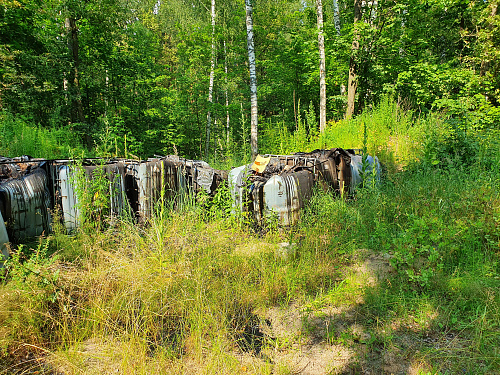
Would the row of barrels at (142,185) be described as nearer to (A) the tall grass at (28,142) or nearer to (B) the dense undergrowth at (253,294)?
(B) the dense undergrowth at (253,294)

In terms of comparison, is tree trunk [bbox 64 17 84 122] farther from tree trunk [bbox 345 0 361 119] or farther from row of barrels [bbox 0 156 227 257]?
tree trunk [bbox 345 0 361 119]

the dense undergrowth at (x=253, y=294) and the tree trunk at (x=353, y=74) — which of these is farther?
the tree trunk at (x=353, y=74)

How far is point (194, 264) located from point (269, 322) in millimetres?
890

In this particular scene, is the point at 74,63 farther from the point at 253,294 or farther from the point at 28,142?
the point at 253,294

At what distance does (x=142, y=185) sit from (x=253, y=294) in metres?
2.53

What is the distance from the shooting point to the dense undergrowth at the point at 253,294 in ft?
6.82

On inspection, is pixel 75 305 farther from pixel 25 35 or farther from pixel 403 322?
pixel 25 35

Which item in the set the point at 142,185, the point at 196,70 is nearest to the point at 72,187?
the point at 142,185

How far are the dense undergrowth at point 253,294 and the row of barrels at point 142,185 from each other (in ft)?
1.32

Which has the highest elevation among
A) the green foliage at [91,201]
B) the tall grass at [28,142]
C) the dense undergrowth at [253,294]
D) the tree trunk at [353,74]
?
the tree trunk at [353,74]

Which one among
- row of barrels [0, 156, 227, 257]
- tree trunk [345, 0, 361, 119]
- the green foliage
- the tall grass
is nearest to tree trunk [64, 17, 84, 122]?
the tall grass

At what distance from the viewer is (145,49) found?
13352 mm


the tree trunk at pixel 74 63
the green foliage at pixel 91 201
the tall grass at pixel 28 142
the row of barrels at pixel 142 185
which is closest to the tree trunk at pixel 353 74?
the row of barrels at pixel 142 185

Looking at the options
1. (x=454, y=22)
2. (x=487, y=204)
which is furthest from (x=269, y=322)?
(x=454, y=22)
